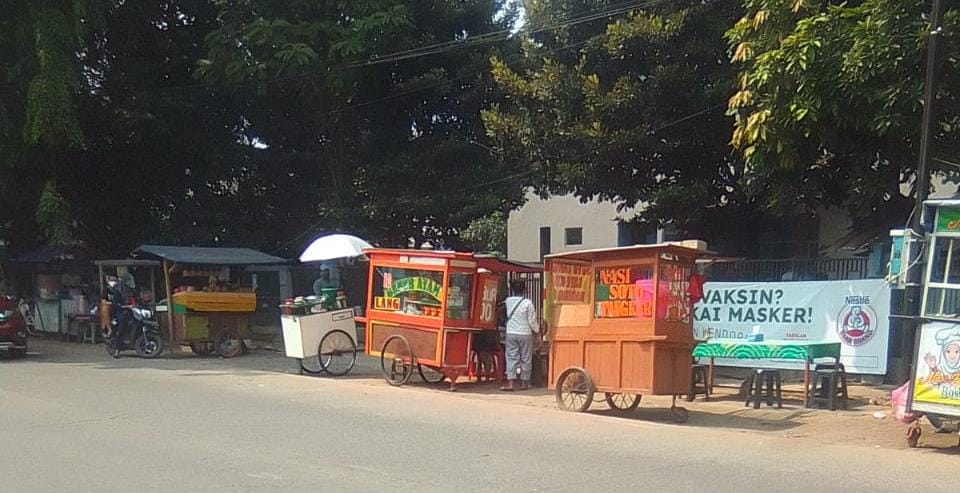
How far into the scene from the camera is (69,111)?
19.9 m

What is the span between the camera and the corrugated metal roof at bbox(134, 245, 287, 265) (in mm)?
18594

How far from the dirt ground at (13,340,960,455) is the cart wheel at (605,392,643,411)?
12 centimetres

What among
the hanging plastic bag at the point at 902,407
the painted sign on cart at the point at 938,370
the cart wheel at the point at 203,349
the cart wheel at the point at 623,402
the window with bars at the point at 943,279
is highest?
the window with bars at the point at 943,279

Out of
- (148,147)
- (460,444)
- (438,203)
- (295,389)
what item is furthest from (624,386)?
(148,147)

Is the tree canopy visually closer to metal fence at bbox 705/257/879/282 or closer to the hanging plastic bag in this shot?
metal fence at bbox 705/257/879/282

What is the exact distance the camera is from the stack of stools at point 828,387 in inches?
478

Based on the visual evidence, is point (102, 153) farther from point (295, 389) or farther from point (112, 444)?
point (112, 444)

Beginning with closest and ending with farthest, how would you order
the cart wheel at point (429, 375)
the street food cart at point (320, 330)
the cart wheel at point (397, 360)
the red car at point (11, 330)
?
1. the cart wheel at point (397, 360)
2. the cart wheel at point (429, 375)
3. the street food cart at point (320, 330)
4. the red car at point (11, 330)

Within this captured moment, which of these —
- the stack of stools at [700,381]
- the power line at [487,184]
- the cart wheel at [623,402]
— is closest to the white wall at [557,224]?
the power line at [487,184]

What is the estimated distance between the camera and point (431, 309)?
46.3 feet

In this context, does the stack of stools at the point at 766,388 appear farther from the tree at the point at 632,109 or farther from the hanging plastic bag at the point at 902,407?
the tree at the point at 632,109

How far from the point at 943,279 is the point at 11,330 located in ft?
54.2

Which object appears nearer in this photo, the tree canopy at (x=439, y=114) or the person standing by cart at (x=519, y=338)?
the tree canopy at (x=439, y=114)

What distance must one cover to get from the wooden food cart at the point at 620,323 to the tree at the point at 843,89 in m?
2.37
